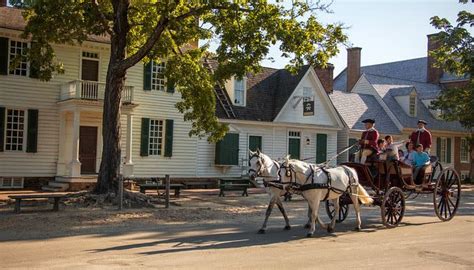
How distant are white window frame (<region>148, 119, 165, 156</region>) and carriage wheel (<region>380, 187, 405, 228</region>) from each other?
52.9 feet

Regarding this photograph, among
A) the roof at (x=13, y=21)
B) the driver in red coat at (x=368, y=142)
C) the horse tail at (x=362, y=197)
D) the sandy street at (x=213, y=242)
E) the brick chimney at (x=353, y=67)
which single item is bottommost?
the sandy street at (x=213, y=242)

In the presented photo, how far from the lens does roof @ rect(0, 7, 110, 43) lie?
2425 cm

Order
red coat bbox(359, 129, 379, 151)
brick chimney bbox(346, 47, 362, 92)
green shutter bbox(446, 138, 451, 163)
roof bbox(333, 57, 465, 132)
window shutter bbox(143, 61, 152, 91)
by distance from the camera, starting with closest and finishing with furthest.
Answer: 1. red coat bbox(359, 129, 379, 151)
2. window shutter bbox(143, 61, 152, 91)
3. roof bbox(333, 57, 465, 132)
4. green shutter bbox(446, 138, 451, 163)
5. brick chimney bbox(346, 47, 362, 92)

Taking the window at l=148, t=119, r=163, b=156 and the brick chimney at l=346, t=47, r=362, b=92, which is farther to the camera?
the brick chimney at l=346, t=47, r=362, b=92

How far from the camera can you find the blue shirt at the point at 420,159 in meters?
15.1

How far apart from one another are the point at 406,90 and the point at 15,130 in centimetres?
2856

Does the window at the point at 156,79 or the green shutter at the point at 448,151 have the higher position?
the window at the point at 156,79

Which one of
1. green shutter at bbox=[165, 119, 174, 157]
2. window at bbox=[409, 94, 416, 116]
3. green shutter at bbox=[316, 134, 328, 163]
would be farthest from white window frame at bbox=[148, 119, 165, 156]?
window at bbox=[409, 94, 416, 116]

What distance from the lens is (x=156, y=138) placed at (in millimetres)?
28500

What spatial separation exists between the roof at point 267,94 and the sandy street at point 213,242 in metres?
13.6

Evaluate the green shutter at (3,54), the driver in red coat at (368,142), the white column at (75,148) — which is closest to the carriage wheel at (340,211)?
the driver in red coat at (368,142)

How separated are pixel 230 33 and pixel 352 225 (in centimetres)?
722

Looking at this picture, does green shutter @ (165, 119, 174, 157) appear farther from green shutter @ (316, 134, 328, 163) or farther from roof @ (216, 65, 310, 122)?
green shutter @ (316, 134, 328, 163)

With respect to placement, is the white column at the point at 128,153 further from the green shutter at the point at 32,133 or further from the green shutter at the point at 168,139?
the green shutter at the point at 32,133
